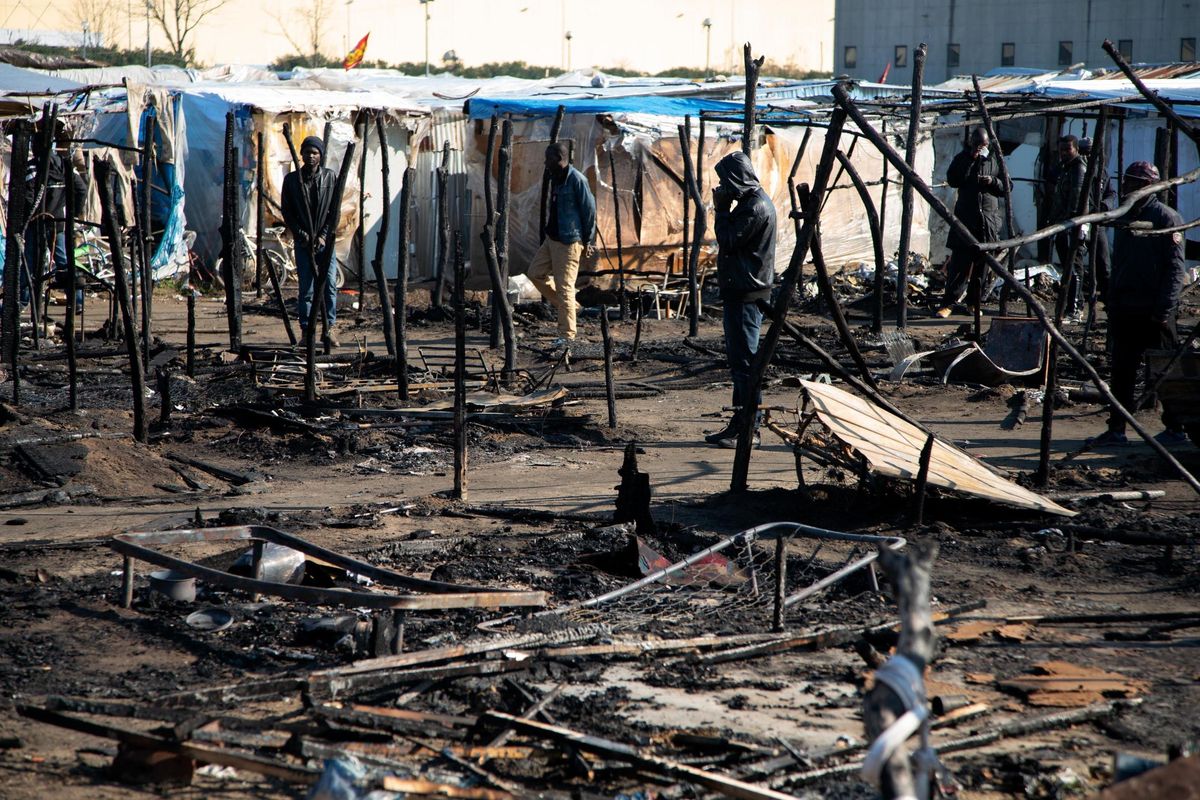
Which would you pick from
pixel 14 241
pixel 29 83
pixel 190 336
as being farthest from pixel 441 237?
pixel 29 83

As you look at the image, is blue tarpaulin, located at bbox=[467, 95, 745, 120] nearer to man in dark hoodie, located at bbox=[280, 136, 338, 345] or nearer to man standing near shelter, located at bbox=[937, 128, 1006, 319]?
man standing near shelter, located at bbox=[937, 128, 1006, 319]

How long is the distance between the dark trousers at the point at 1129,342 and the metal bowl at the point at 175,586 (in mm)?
6402

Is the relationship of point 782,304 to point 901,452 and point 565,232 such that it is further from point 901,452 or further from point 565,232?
point 565,232

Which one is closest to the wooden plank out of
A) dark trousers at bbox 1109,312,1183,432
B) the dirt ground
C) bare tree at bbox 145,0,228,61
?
the dirt ground

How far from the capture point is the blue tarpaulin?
18016mm

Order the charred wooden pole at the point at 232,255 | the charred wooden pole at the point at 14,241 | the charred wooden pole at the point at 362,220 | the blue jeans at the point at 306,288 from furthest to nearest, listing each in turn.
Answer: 1. the charred wooden pole at the point at 362,220
2. the blue jeans at the point at 306,288
3. the charred wooden pole at the point at 232,255
4. the charred wooden pole at the point at 14,241

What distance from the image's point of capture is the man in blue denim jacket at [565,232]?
1281 cm

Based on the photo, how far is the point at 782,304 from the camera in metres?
6.59

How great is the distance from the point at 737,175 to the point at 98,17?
4189 cm

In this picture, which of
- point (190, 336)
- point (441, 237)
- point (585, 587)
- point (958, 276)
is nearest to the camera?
point (585, 587)

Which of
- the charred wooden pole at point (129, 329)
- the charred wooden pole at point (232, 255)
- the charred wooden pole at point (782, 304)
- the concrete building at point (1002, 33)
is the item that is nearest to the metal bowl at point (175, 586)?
the charred wooden pole at point (129, 329)

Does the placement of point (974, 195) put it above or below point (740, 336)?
above

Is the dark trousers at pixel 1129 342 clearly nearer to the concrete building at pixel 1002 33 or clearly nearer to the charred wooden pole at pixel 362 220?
the charred wooden pole at pixel 362 220

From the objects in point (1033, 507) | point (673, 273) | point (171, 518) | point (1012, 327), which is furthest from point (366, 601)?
point (673, 273)
